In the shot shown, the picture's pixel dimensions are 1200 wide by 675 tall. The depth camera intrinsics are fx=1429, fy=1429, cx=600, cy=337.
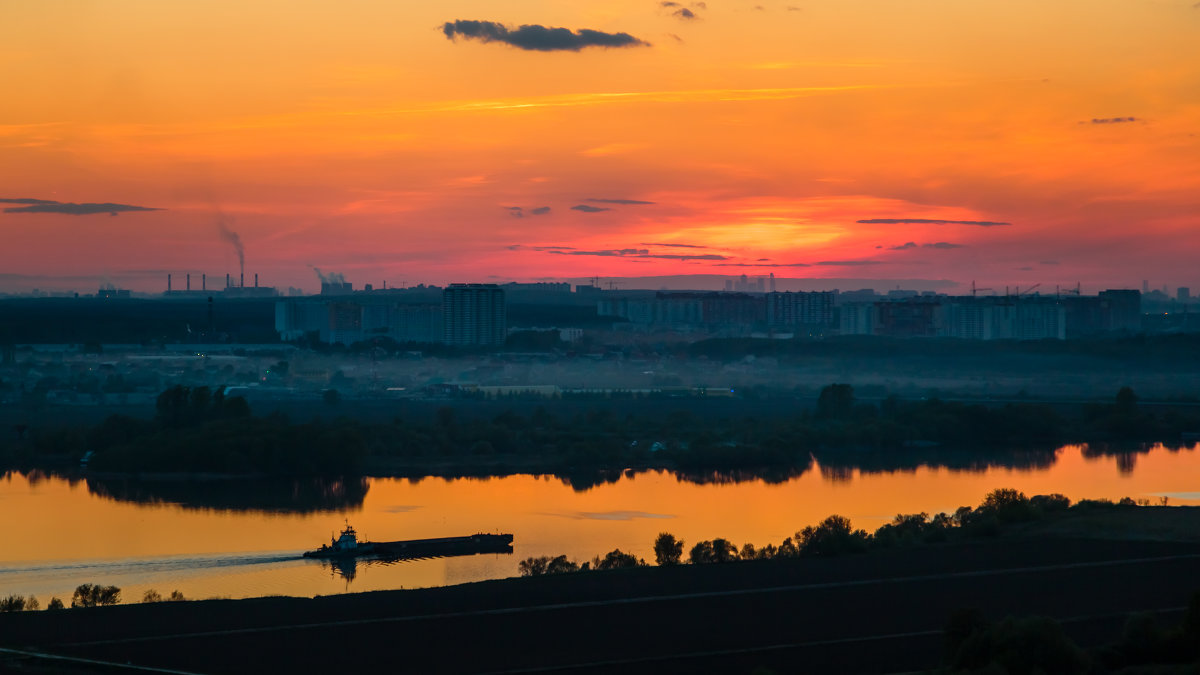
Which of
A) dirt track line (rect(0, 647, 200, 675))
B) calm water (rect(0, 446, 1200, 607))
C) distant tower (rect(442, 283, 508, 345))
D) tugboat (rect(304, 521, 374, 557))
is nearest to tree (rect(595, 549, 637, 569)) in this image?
calm water (rect(0, 446, 1200, 607))

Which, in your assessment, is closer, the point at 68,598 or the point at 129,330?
the point at 68,598

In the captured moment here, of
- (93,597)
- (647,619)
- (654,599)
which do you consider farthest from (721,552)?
(93,597)

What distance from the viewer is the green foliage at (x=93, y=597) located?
7.79 m

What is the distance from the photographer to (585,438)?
17.8 meters

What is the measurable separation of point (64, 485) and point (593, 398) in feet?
41.3

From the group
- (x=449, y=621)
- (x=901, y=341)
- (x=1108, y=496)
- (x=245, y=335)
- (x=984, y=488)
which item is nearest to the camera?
(x=449, y=621)

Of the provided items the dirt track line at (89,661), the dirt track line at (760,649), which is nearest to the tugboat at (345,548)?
the dirt track line at (89,661)

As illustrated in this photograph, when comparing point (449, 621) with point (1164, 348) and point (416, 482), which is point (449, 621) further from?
point (1164, 348)

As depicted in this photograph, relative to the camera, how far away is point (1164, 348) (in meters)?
34.6

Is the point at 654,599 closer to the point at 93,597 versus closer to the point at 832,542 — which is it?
the point at 832,542

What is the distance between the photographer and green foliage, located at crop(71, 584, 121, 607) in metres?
7.79

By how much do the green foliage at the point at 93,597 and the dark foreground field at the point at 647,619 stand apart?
0.69 m

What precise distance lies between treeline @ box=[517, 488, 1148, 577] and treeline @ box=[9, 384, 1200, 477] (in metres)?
5.57

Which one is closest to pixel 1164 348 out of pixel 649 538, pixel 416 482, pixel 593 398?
pixel 593 398
